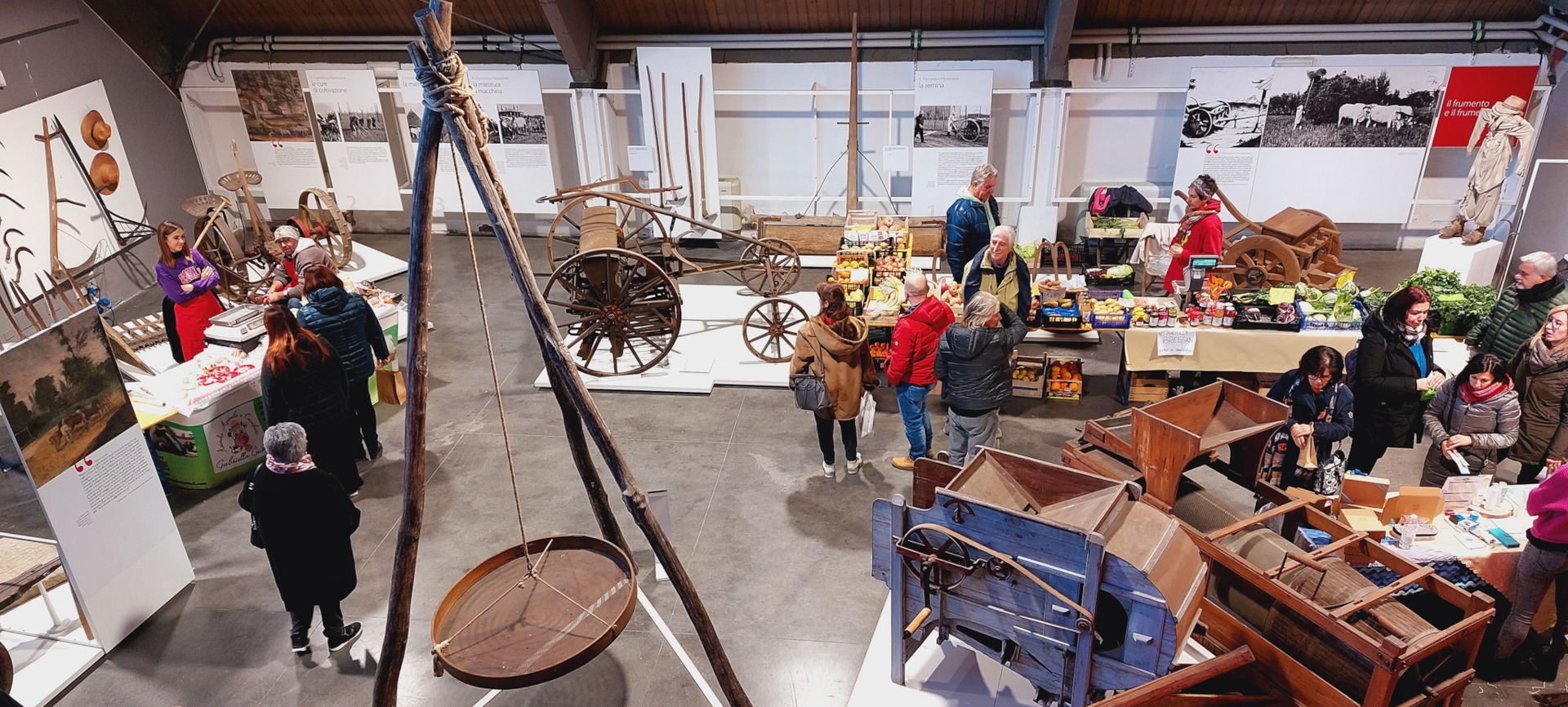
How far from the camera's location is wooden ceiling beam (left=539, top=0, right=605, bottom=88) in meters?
9.62

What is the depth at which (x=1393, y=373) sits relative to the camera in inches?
201

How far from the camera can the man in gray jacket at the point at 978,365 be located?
539 cm

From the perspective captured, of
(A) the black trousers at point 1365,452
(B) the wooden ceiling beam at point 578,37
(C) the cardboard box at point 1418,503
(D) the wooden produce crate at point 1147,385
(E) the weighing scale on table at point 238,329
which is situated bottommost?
(D) the wooden produce crate at point 1147,385

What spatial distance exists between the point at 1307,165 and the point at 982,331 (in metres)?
6.76

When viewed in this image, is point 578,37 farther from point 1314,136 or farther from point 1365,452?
point 1365,452

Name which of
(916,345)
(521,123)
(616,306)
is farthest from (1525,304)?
(521,123)

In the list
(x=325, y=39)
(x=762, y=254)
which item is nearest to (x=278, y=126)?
(x=325, y=39)

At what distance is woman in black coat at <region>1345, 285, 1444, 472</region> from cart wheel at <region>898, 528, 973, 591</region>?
311 centimetres

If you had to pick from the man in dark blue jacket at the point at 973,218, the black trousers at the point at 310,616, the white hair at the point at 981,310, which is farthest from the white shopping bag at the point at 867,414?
the black trousers at the point at 310,616

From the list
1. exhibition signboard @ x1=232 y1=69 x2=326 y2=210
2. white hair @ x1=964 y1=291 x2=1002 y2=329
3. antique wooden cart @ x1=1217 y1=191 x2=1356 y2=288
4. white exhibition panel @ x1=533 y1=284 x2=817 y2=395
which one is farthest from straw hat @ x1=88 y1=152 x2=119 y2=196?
antique wooden cart @ x1=1217 y1=191 x2=1356 y2=288

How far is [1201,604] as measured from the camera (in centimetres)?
360

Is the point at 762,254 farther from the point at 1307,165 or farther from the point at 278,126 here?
the point at 278,126

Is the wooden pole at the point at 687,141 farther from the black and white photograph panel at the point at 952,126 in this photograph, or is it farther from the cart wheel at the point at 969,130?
the cart wheel at the point at 969,130

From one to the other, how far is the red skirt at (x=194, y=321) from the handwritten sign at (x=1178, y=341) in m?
7.06
